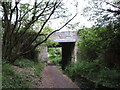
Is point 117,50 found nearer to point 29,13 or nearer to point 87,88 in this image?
point 87,88

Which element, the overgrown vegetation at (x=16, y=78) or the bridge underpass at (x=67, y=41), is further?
the bridge underpass at (x=67, y=41)

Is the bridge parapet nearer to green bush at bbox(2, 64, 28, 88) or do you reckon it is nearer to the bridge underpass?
the bridge underpass

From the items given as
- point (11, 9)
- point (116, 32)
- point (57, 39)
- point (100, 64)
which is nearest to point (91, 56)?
point (100, 64)

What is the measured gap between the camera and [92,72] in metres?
7.59

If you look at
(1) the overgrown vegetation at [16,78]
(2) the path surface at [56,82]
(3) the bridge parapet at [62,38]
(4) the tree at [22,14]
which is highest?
(4) the tree at [22,14]

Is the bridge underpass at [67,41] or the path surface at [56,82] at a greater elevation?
the bridge underpass at [67,41]

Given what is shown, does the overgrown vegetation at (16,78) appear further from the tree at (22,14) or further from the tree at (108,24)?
the tree at (108,24)

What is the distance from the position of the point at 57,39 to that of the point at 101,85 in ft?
23.9

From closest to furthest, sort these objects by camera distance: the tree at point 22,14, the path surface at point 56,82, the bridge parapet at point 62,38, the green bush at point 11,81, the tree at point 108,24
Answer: the green bush at point 11,81 < the tree at point 108,24 < the tree at point 22,14 < the path surface at point 56,82 < the bridge parapet at point 62,38

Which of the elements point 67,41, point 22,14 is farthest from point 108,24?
point 67,41

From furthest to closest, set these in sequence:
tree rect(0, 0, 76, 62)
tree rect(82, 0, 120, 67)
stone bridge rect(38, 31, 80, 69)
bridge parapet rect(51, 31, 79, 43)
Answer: bridge parapet rect(51, 31, 79, 43)
stone bridge rect(38, 31, 80, 69)
tree rect(0, 0, 76, 62)
tree rect(82, 0, 120, 67)

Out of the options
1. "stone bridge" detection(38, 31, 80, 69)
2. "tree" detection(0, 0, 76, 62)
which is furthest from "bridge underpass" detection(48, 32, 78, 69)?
"tree" detection(0, 0, 76, 62)

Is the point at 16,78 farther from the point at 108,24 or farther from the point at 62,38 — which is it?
the point at 62,38

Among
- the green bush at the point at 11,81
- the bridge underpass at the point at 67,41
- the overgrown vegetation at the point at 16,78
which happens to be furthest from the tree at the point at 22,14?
the bridge underpass at the point at 67,41
